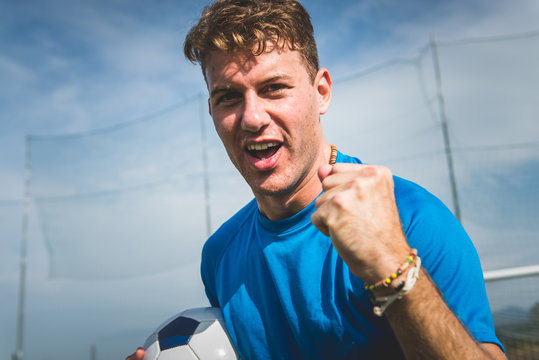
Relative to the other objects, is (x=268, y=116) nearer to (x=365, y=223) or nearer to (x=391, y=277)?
(x=365, y=223)

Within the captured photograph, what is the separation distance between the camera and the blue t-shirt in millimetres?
1156

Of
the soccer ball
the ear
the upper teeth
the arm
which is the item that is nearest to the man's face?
the upper teeth

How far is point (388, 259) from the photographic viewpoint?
0.96 m

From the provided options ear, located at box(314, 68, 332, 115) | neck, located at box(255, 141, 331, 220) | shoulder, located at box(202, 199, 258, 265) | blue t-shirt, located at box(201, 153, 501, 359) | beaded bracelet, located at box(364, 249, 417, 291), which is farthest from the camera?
shoulder, located at box(202, 199, 258, 265)

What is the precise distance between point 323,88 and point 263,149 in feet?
1.50

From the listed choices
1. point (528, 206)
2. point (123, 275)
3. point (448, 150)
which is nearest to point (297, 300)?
point (448, 150)

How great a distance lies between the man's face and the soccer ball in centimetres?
66

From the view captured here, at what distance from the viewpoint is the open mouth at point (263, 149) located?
1574 millimetres

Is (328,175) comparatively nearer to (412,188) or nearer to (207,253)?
(412,188)

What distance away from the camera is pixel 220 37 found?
5.31ft

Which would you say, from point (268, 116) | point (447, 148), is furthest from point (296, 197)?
point (447, 148)

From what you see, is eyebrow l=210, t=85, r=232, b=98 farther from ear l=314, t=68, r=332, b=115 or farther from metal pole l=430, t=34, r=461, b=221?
metal pole l=430, t=34, r=461, b=221

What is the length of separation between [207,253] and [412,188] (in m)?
1.16

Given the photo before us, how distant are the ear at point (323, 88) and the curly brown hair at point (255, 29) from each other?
0.14ft
